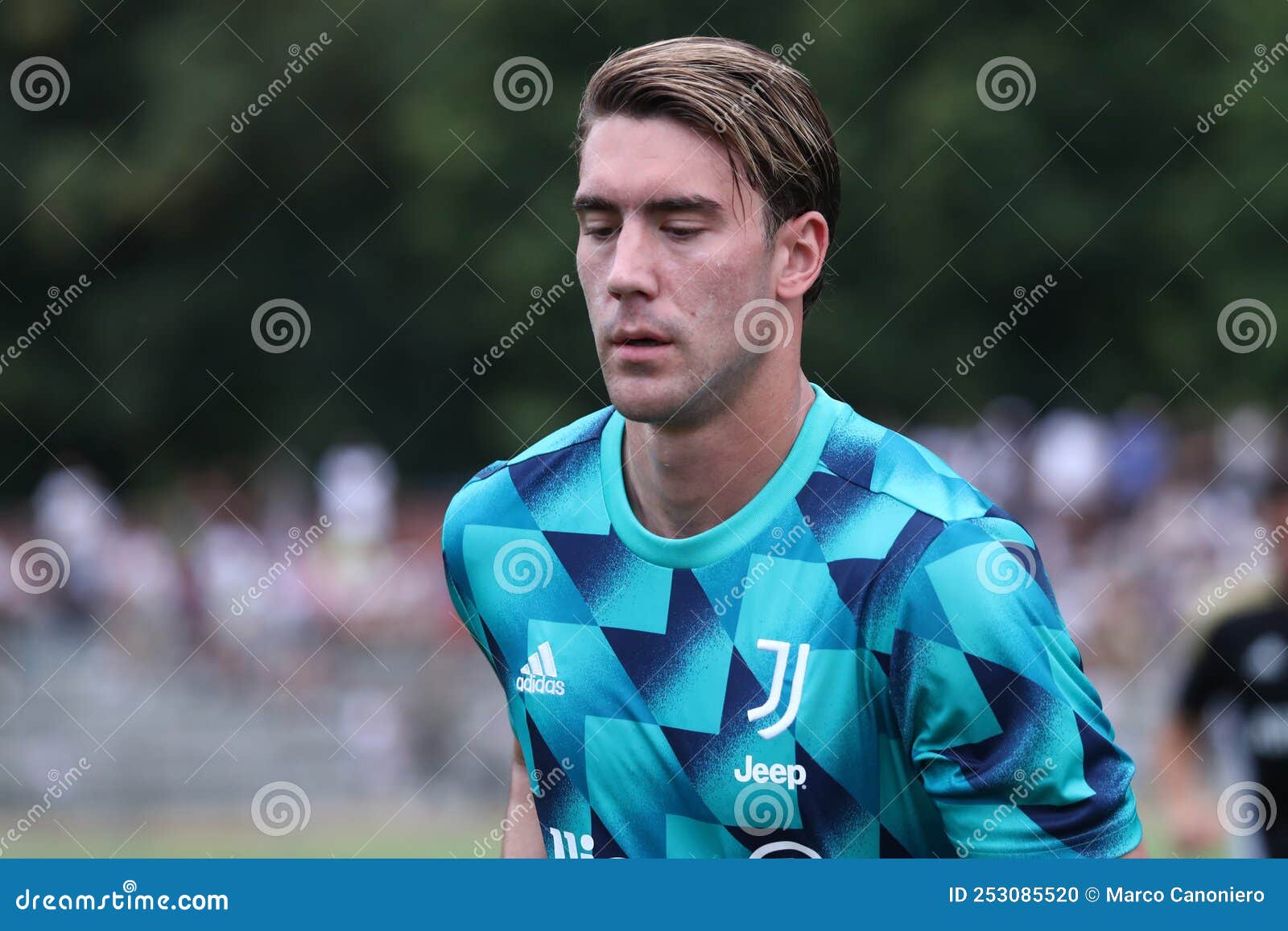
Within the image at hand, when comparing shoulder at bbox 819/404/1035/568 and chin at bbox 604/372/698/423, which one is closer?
shoulder at bbox 819/404/1035/568

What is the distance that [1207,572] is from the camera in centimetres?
1184
